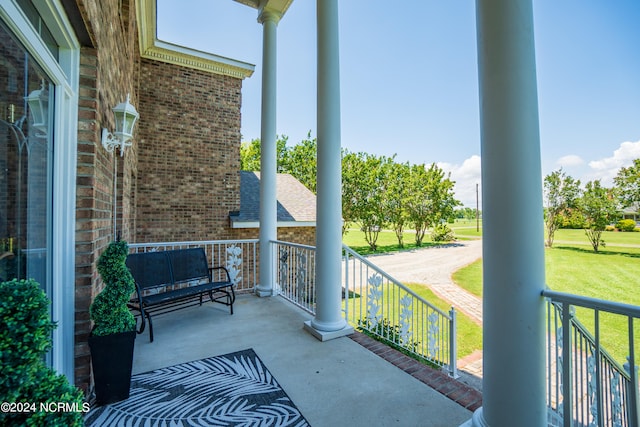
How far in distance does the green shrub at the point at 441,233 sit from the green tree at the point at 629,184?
11.5 m

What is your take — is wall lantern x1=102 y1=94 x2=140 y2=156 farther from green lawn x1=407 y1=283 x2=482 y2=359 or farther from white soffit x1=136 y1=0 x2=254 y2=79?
green lawn x1=407 y1=283 x2=482 y2=359

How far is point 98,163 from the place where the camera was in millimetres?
2281

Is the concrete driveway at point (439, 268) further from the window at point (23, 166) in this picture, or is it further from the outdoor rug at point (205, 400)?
the window at point (23, 166)

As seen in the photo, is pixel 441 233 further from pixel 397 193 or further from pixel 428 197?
pixel 397 193

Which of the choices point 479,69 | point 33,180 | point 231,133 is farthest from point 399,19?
point 33,180

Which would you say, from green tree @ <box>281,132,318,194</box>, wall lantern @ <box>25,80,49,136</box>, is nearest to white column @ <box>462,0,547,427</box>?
wall lantern @ <box>25,80,49,136</box>

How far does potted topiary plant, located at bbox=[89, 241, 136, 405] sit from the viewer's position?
2.03 metres

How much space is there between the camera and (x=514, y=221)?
1.51 meters

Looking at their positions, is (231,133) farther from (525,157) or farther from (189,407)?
(525,157)

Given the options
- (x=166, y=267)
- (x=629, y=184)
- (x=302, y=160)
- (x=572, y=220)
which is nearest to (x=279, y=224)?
(x=166, y=267)

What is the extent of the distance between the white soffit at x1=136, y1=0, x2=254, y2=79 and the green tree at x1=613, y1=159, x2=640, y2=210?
12.7 metres

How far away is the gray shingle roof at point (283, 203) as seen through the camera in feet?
25.2

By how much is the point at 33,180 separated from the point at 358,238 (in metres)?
22.6

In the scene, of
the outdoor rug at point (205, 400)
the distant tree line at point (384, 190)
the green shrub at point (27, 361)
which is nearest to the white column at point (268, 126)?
the outdoor rug at point (205, 400)
